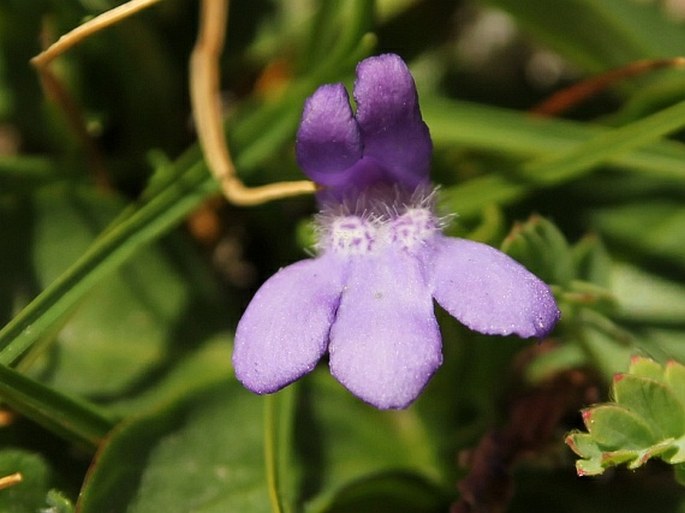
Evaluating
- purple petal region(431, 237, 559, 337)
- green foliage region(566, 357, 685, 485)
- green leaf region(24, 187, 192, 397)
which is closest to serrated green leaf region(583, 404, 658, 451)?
green foliage region(566, 357, 685, 485)

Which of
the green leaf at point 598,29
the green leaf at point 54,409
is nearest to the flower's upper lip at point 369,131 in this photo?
the green leaf at point 54,409

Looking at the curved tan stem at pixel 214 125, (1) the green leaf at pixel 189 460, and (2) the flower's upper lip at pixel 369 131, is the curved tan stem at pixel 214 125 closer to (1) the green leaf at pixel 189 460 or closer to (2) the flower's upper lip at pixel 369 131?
(2) the flower's upper lip at pixel 369 131

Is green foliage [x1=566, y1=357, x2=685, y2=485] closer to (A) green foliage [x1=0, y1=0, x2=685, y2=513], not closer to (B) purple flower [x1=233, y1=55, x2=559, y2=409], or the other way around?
(A) green foliage [x1=0, y1=0, x2=685, y2=513]

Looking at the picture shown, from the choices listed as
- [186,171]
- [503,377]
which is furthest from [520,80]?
[186,171]

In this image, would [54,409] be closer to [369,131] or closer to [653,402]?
[369,131]

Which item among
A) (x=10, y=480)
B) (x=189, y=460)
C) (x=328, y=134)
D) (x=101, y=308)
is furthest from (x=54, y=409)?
(x=328, y=134)
